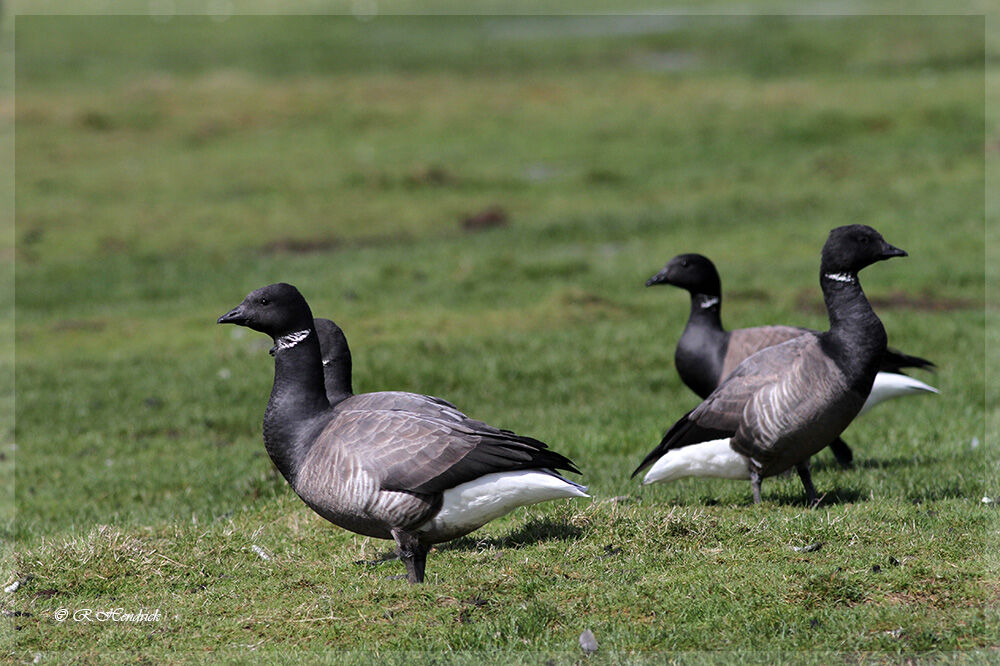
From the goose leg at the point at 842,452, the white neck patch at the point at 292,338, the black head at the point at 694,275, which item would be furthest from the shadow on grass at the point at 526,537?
the black head at the point at 694,275

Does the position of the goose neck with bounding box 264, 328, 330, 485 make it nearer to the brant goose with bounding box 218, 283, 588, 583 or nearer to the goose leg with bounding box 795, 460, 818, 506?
the brant goose with bounding box 218, 283, 588, 583

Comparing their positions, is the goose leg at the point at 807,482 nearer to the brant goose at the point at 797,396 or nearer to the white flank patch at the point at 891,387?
the brant goose at the point at 797,396

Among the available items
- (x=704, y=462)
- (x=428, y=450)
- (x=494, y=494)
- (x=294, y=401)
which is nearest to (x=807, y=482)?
(x=704, y=462)

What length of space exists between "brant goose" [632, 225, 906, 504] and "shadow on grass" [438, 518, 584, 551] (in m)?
1.45

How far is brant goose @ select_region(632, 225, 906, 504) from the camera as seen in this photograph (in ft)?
32.4

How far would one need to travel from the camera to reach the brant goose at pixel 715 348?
1243cm

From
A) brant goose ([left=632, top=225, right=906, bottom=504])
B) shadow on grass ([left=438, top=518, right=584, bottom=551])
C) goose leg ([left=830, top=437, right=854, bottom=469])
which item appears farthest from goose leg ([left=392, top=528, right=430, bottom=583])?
goose leg ([left=830, top=437, right=854, bottom=469])

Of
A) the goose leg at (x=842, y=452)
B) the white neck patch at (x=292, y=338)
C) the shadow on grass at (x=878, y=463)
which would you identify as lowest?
the shadow on grass at (x=878, y=463)

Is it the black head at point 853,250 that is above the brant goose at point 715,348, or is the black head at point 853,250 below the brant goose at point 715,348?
above

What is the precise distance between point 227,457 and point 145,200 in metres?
21.6

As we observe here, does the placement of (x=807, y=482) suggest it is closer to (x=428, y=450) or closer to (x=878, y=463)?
(x=878, y=463)

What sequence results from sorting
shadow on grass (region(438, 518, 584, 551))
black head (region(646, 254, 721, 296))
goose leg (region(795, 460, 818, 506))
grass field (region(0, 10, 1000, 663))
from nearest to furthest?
grass field (region(0, 10, 1000, 663))
shadow on grass (region(438, 518, 584, 551))
goose leg (region(795, 460, 818, 506))
black head (region(646, 254, 721, 296))

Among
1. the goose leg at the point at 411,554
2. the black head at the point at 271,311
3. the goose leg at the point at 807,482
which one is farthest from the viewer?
the goose leg at the point at 807,482

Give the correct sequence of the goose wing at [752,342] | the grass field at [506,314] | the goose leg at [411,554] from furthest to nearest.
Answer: the goose wing at [752,342] < the goose leg at [411,554] < the grass field at [506,314]
